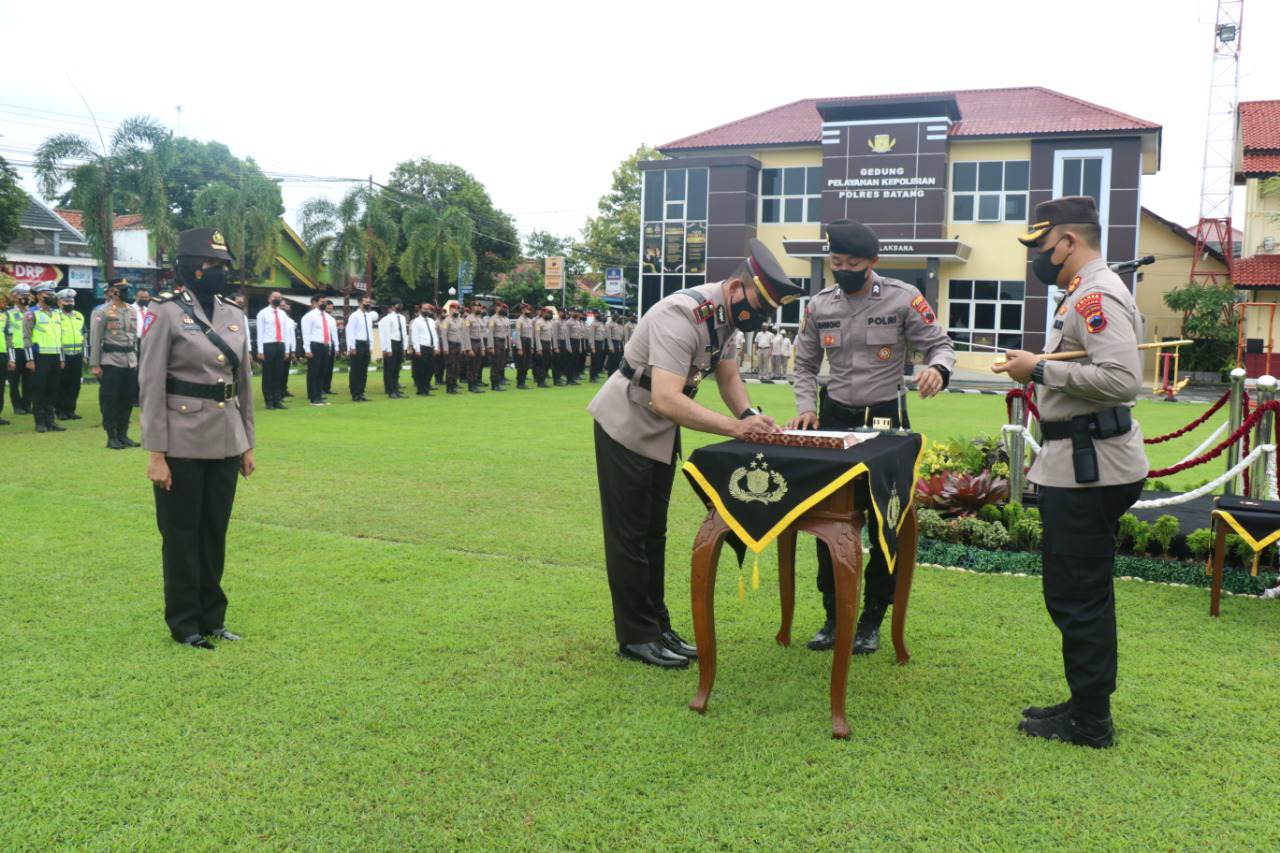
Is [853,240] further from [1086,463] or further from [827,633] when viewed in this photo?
[827,633]

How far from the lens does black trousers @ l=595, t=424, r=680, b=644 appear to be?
13.6ft

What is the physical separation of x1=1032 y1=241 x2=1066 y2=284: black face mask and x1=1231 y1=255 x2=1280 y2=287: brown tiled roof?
90.9 feet

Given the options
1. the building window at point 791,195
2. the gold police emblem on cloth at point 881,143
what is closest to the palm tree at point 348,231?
the building window at point 791,195

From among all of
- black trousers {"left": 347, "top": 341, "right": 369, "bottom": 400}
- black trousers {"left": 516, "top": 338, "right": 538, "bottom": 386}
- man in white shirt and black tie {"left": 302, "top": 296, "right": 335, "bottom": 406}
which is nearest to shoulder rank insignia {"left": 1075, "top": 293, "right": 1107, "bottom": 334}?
man in white shirt and black tie {"left": 302, "top": 296, "right": 335, "bottom": 406}

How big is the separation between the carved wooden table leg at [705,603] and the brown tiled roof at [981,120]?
96.2 feet

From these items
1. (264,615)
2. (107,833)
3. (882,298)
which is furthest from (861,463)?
(264,615)

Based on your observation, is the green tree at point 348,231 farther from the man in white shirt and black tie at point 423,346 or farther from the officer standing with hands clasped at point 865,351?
the officer standing with hands clasped at point 865,351

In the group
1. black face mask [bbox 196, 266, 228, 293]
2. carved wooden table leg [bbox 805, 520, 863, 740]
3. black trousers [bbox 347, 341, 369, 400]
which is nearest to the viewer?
carved wooden table leg [bbox 805, 520, 863, 740]

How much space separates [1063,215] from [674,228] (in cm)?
3149

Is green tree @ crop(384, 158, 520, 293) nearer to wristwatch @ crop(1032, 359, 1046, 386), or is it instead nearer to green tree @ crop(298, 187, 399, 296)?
green tree @ crop(298, 187, 399, 296)

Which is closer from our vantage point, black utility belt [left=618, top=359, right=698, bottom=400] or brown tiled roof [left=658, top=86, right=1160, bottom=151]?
black utility belt [left=618, top=359, right=698, bottom=400]

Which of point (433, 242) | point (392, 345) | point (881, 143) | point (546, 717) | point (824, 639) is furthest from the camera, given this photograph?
point (433, 242)

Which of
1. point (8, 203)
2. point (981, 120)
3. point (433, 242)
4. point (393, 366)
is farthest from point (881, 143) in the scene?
point (8, 203)

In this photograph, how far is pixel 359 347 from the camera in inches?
685
